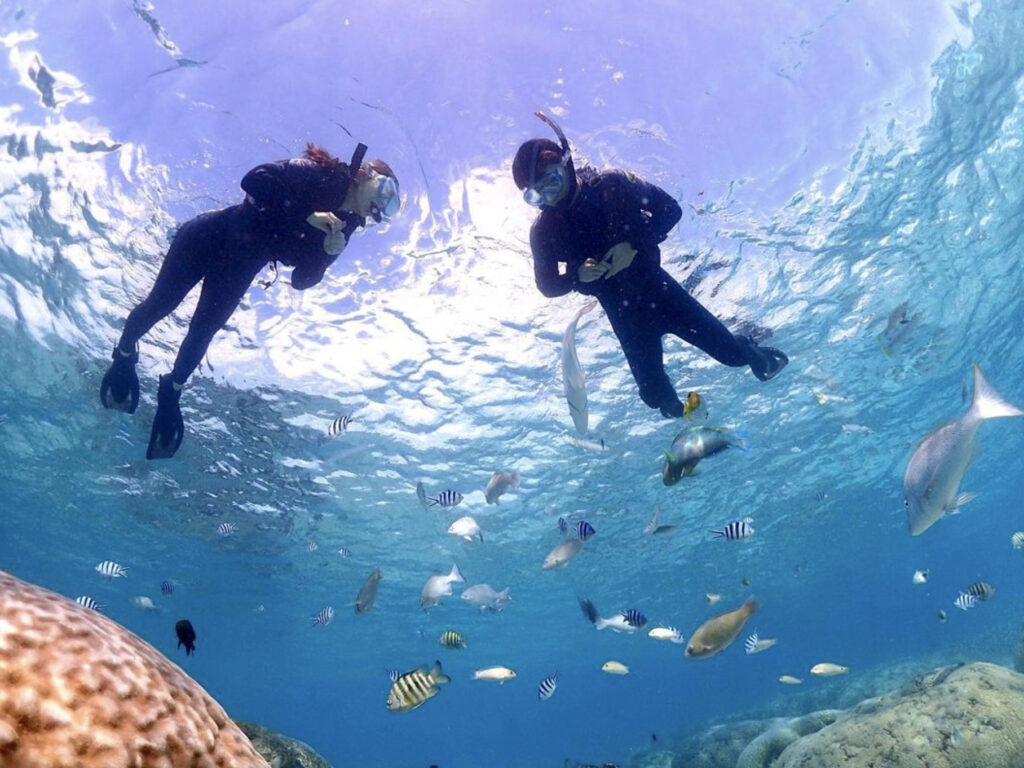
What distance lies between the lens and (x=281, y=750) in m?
5.93

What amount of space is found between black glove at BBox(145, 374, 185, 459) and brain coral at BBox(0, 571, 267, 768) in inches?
253

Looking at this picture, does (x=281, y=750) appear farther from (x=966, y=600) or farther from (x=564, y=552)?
(x=966, y=600)

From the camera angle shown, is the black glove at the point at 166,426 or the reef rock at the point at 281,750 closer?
the reef rock at the point at 281,750

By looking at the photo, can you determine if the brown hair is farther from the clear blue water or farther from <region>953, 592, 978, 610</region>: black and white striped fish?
<region>953, 592, 978, 610</region>: black and white striped fish

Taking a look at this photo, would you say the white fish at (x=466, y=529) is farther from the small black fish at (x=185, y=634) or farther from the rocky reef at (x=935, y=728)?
the rocky reef at (x=935, y=728)

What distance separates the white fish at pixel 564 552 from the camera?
9.27 meters

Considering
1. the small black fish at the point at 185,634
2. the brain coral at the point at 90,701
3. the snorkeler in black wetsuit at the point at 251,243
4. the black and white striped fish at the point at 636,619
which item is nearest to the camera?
the brain coral at the point at 90,701

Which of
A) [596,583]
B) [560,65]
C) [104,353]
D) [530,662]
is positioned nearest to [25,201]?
[104,353]

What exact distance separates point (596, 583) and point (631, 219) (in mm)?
35192

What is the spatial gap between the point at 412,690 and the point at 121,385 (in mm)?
5152

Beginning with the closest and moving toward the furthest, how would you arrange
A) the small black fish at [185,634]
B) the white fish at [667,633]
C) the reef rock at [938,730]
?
the small black fish at [185,634], the reef rock at [938,730], the white fish at [667,633]

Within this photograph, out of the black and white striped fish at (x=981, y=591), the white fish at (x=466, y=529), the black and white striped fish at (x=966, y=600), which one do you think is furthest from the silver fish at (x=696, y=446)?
the black and white striped fish at (x=966, y=600)

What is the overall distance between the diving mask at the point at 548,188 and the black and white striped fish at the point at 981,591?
10309 mm

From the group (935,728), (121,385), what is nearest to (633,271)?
(935,728)
